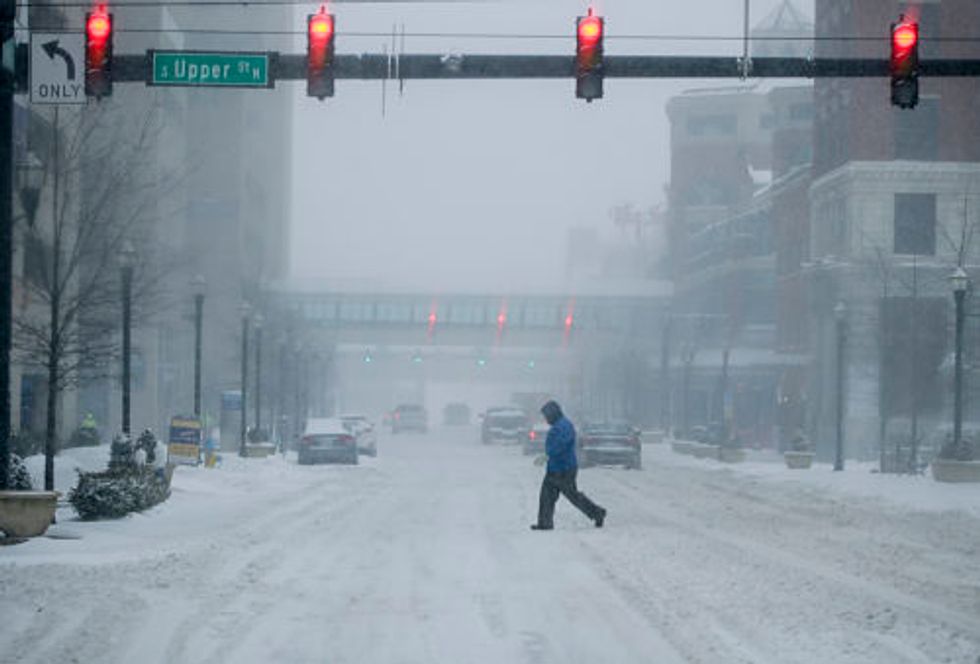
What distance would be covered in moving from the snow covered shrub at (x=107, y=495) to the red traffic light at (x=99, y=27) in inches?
251

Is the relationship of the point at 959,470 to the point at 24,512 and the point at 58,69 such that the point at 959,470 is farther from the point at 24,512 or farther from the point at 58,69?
the point at 24,512

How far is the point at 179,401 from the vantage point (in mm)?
87750

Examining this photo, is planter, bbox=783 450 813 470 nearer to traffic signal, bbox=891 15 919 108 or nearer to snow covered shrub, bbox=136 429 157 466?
snow covered shrub, bbox=136 429 157 466

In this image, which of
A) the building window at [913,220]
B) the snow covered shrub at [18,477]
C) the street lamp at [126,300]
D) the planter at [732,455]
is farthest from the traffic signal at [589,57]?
the building window at [913,220]

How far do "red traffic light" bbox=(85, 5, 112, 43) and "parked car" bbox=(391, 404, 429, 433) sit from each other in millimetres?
79987

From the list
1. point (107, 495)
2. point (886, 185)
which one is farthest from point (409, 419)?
point (107, 495)

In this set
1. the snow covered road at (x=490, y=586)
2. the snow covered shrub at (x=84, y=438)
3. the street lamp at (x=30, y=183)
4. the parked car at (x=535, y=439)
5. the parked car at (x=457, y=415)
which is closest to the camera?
the snow covered road at (x=490, y=586)

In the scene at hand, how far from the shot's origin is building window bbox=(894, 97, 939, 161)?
231 feet

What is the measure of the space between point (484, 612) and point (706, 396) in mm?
83277

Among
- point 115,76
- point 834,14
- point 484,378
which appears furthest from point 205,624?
point 484,378

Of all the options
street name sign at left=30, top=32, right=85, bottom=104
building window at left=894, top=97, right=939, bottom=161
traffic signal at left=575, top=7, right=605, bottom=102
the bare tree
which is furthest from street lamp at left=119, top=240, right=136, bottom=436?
building window at left=894, top=97, right=939, bottom=161

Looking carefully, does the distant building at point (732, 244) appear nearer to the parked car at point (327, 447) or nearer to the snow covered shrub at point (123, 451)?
the parked car at point (327, 447)

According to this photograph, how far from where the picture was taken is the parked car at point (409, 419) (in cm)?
10000

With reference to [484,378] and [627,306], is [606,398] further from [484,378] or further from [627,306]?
[484,378]
